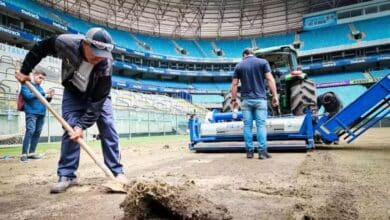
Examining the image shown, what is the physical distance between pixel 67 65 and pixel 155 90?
35.9 metres

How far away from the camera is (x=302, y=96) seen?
7.29m

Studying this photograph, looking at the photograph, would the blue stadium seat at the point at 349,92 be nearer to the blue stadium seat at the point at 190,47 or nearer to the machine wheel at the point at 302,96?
the blue stadium seat at the point at 190,47

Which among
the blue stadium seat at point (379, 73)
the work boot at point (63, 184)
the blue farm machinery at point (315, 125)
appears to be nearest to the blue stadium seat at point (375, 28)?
the blue stadium seat at point (379, 73)

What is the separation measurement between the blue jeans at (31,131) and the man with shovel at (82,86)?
9.99 ft

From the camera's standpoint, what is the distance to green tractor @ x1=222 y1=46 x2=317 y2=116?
7.29 metres

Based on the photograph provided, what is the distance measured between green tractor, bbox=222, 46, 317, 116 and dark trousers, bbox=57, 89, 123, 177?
15.8 ft

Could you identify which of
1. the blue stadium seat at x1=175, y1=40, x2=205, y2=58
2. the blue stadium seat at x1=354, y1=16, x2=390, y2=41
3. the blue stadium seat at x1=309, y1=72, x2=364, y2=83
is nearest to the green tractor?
the blue stadium seat at x1=309, y1=72, x2=364, y2=83

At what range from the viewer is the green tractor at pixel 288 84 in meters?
7.29

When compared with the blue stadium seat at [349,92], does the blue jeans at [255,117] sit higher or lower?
lower

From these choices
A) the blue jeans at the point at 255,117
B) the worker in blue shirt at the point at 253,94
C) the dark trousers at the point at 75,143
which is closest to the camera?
the dark trousers at the point at 75,143

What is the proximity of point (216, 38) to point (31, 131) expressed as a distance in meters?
41.0

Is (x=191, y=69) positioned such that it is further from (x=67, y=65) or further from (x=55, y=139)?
(x=67, y=65)

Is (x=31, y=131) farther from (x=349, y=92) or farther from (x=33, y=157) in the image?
(x=349, y=92)

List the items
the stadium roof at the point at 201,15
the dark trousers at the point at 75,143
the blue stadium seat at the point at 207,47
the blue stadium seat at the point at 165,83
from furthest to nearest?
the blue stadium seat at the point at 207,47 → the blue stadium seat at the point at 165,83 → the stadium roof at the point at 201,15 → the dark trousers at the point at 75,143
